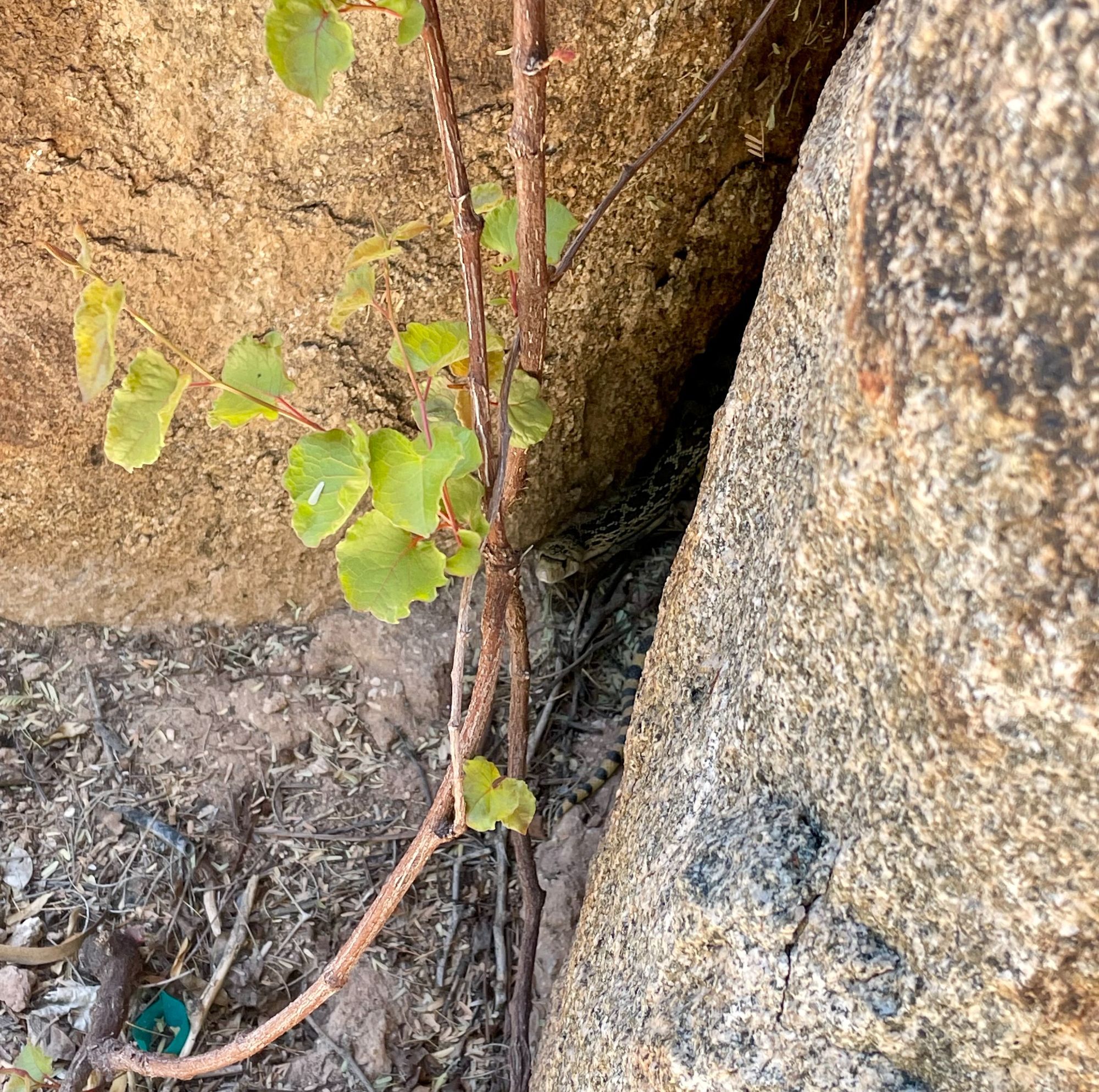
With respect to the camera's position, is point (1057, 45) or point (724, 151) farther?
point (724, 151)

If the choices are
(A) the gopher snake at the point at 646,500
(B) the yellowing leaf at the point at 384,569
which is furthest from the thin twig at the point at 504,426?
(A) the gopher snake at the point at 646,500

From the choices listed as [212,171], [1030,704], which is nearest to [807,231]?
[1030,704]

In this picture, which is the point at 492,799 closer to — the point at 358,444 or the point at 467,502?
the point at 467,502

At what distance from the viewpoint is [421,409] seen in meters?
1.37

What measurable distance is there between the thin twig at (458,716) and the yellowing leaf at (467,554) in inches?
1.7

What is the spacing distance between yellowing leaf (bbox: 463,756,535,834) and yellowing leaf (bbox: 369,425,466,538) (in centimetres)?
57

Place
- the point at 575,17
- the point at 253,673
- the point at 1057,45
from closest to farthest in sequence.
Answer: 1. the point at 1057,45
2. the point at 575,17
3. the point at 253,673

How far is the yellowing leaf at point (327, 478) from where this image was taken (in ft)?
4.31

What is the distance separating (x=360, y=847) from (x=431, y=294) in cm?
124

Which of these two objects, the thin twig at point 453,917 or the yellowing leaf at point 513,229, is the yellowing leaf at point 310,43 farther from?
the thin twig at point 453,917

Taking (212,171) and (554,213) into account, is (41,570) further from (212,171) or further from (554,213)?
(554,213)

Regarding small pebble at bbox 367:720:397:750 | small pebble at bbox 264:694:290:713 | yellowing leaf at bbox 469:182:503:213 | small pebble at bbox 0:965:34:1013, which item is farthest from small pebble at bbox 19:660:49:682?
yellowing leaf at bbox 469:182:503:213

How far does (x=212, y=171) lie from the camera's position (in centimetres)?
197

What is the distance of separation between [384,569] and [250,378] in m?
0.33
